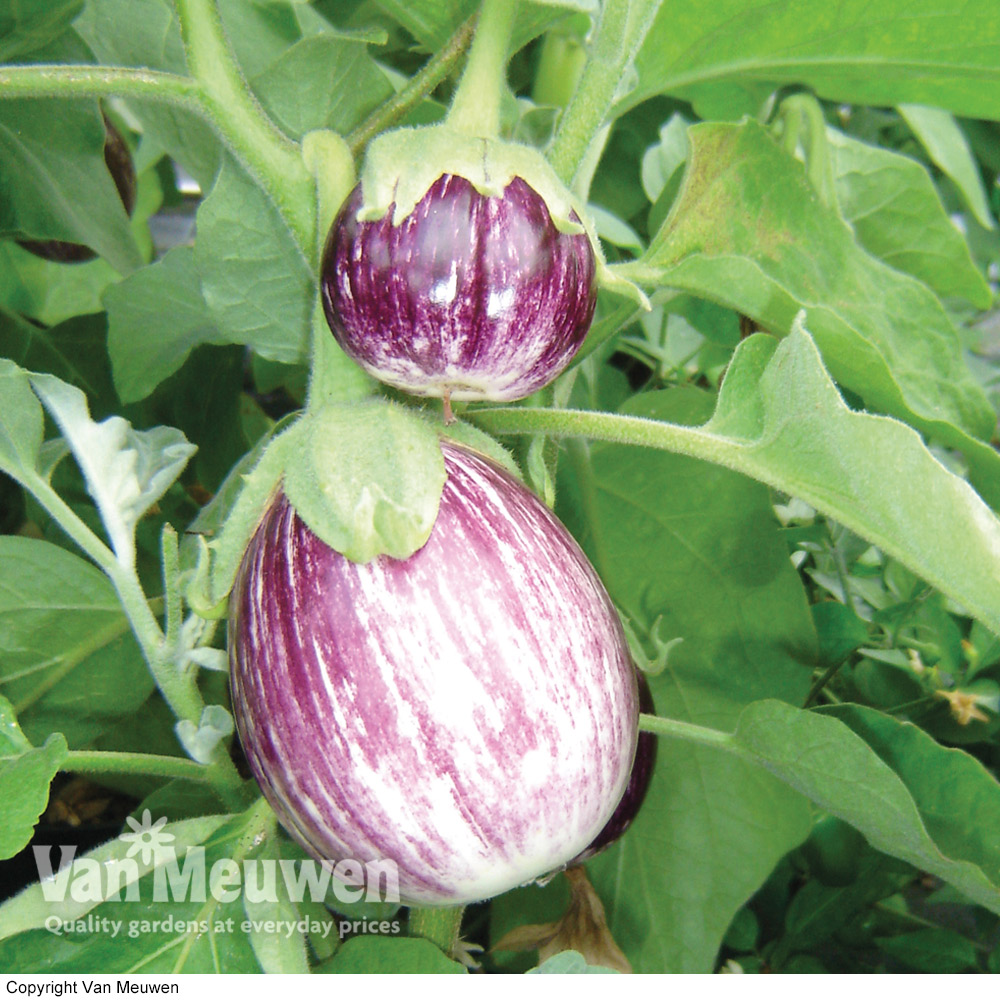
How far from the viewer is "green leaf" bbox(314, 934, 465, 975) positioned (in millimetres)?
367

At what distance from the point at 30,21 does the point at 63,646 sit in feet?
0.91

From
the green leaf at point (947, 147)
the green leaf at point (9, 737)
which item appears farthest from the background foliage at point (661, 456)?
the green leaf at point (947, 147)

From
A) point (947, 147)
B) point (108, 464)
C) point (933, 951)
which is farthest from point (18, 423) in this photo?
point (947, 147)

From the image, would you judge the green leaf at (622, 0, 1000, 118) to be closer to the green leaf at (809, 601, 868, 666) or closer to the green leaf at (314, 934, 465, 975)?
the green leaf at (809, 601, 868, 666)

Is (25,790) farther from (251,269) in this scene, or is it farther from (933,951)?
(933,951)

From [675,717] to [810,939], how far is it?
0.16 meters

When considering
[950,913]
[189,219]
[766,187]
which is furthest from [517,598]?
[189,219]

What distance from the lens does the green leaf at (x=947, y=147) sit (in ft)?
2.43

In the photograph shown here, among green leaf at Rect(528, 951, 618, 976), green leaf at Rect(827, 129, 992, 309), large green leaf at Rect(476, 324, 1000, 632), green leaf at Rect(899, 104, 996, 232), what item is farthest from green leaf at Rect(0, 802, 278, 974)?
green leaf at Rect(899, 104, 996, 232)

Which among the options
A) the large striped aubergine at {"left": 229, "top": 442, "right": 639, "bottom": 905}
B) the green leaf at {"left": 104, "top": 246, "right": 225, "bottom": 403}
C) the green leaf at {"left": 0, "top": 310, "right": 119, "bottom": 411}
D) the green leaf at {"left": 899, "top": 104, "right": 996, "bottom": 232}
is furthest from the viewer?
the green leaf at {"left": 899, "top": 104, "right": 996, "bottom": 232}

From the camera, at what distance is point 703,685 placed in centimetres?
49

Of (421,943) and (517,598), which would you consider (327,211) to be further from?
(421,943)

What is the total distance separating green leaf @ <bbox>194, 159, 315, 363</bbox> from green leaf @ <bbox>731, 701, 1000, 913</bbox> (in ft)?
0.79

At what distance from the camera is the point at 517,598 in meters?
0.29
